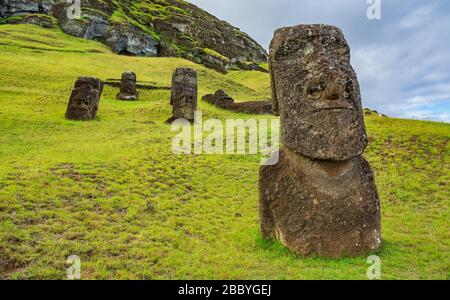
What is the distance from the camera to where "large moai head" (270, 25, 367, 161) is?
7.16m

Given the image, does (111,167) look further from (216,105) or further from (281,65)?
(216,105)

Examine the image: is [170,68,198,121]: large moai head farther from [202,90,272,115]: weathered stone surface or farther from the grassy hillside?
[202,90,272,115]: weathered stone surface

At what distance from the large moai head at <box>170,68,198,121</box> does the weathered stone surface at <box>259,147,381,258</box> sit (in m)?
18.4

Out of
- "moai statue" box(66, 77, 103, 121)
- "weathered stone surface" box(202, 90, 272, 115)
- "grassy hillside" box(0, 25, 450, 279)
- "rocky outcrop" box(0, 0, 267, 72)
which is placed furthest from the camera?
"rocky outcrop" box(0, 0, 267, 72)

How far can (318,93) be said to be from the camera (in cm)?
732

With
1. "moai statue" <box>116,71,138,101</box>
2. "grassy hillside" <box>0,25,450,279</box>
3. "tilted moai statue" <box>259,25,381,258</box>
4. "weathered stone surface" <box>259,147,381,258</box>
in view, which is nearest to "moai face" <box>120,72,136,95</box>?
"moai statue" <box>116,71,138,101</box>

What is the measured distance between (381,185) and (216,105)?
22232 millimetres

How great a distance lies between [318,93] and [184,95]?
18.8 metres

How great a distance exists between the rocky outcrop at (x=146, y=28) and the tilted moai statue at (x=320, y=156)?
74.7 metres

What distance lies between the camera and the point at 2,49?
44.7 meters

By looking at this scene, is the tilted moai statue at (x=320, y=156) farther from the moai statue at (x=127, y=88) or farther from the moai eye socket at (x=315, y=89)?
the moai statue at (x=127, y=88)

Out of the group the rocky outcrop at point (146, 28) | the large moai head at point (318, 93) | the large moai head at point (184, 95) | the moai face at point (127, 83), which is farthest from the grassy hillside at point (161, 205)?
the rocky outcrop at point (146, 28)
